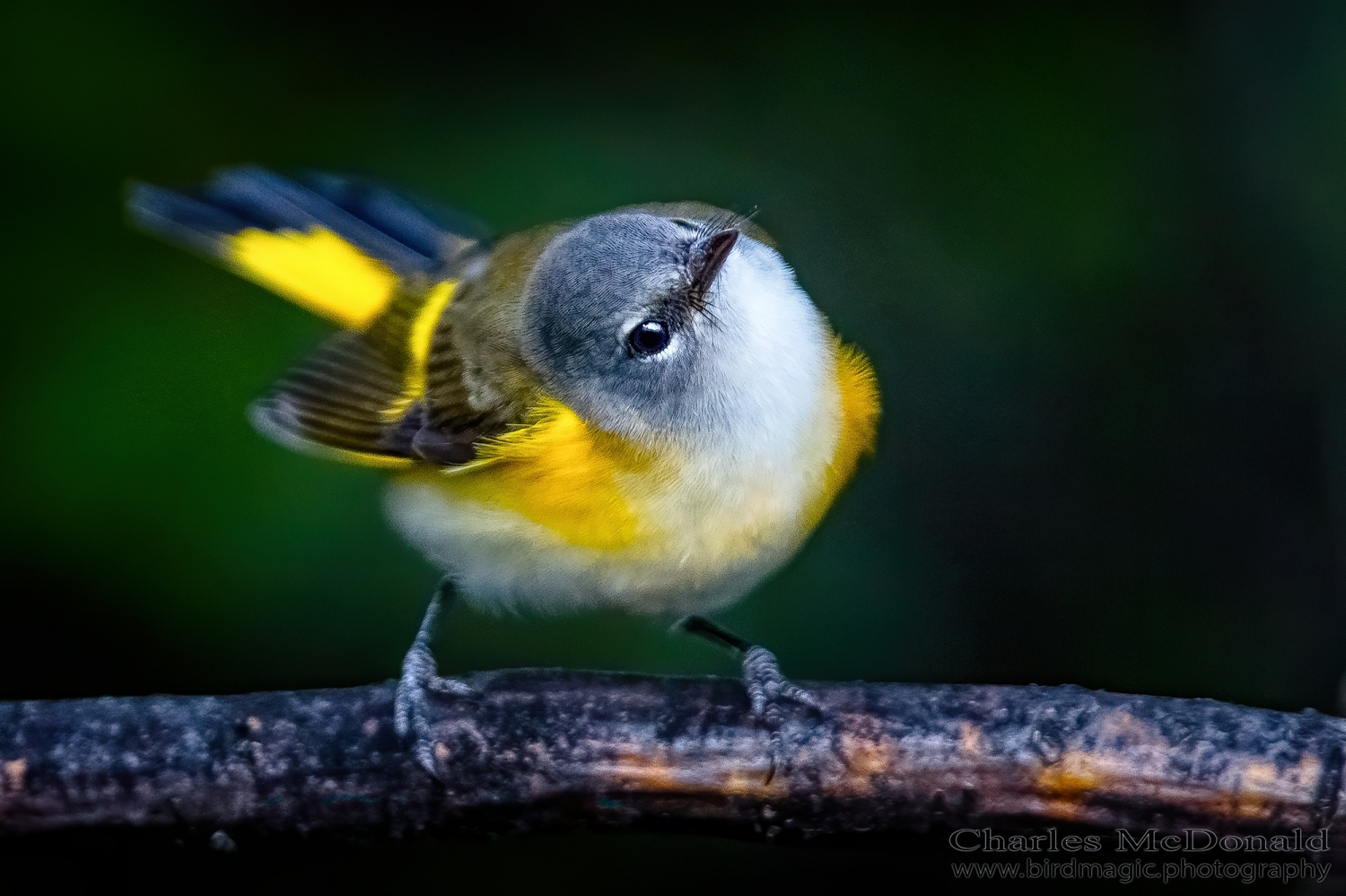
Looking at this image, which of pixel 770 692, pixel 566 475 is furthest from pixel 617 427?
pixel 770 692

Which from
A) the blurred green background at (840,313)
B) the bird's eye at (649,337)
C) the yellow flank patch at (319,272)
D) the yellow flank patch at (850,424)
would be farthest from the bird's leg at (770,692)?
the yellow flank patch at (319,272)

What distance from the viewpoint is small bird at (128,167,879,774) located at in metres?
1.64

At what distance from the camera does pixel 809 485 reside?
1704 millimetres

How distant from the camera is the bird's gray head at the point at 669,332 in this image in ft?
5.51

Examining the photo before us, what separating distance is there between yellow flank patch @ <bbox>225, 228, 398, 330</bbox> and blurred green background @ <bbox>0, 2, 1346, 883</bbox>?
51mm

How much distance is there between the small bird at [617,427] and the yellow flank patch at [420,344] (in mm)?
13

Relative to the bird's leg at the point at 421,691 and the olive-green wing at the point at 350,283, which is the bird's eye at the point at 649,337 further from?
the bird's leg at the point at 421,691

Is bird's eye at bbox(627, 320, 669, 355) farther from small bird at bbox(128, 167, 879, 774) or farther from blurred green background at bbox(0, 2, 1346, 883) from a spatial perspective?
blurred green background at bbox(0, 2, 1346, 883)

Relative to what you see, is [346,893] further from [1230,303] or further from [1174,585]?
[1230,303]

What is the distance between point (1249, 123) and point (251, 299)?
70.1 inches

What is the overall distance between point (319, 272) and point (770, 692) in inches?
44.3

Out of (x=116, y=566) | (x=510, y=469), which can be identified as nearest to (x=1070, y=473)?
(x=510, y=469)

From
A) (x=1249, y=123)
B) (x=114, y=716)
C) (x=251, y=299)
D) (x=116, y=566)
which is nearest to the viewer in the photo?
(x=114, y=716)

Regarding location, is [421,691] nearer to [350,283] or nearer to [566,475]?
[566,475]
